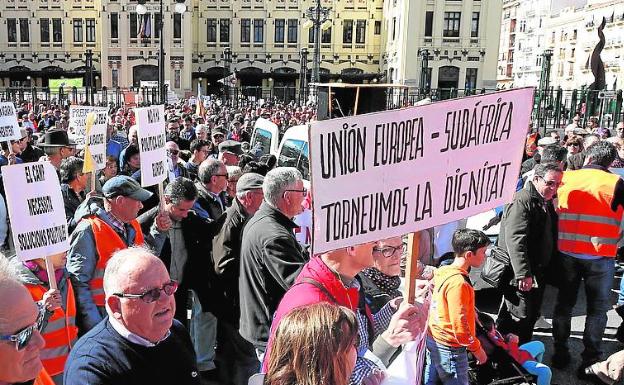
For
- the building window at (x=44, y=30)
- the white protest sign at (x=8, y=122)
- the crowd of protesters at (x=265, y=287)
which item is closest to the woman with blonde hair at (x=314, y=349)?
the crowd of protesters at (x=265, y=287)

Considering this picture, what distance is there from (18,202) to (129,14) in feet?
186

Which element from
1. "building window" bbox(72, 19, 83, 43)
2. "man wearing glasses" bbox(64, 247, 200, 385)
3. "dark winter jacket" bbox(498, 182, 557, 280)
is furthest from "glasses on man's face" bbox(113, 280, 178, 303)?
"building window" bbox(72, 19, 83, 43)

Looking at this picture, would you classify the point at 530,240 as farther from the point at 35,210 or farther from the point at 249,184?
the point at 35,210

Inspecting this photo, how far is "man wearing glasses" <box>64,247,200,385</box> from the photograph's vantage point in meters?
2.44

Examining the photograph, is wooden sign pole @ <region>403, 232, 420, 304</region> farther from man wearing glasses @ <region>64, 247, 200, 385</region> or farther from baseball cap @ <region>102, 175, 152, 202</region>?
baseball cap @ <region>102, 175, 152, 202</region>

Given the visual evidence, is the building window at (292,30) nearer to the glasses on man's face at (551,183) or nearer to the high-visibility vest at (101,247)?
the glasses on man's face at (551,183)

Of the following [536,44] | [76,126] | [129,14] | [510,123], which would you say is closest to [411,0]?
[129,14]

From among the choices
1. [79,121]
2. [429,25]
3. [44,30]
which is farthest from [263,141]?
[44,30]

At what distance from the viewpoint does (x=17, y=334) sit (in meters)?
2.02

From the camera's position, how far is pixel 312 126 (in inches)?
93.5

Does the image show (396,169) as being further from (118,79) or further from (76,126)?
(118,79)

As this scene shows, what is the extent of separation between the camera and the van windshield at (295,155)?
339 inches

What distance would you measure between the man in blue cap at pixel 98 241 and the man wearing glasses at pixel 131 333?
1.30 m

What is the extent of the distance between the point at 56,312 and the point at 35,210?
2.00 feet
